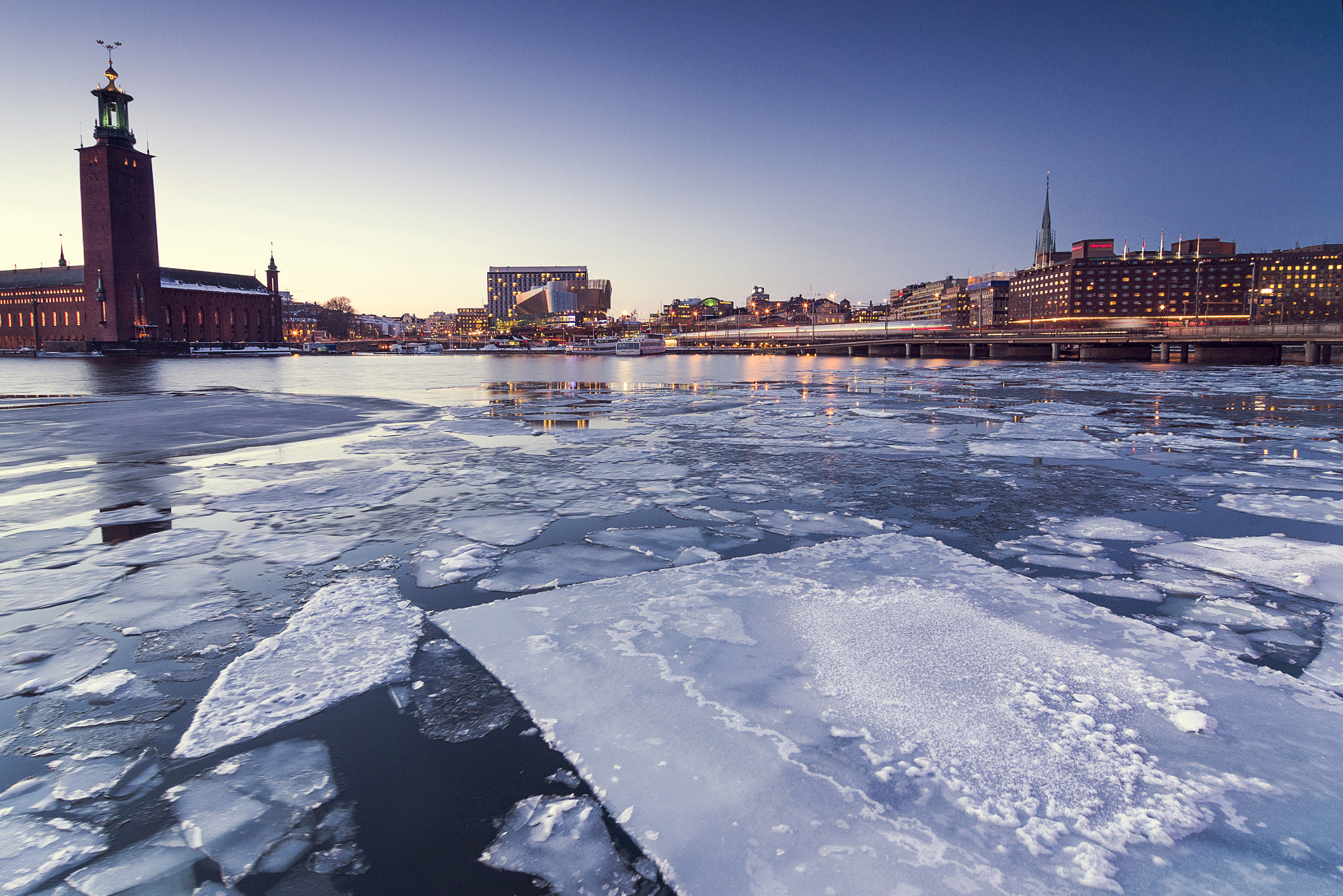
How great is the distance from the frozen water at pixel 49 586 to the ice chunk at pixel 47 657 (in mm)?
510

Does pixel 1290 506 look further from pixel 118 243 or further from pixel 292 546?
pixel 118 243

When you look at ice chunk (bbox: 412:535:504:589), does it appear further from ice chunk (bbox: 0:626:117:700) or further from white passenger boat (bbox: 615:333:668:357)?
white passenger boat (bbox: 615:333:668:357)

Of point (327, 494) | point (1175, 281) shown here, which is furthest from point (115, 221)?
point (1175, 281)

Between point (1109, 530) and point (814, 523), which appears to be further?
point (814, 523)

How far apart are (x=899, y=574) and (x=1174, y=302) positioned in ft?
667

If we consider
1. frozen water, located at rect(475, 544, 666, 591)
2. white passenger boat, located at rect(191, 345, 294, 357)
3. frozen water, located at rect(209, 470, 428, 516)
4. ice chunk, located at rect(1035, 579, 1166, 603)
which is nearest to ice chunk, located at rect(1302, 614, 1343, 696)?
ice chunk, located at rect(1035, 579, 1166, 603)

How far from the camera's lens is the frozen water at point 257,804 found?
2002 mm

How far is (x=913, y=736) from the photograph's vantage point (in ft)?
8.30

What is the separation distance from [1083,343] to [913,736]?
7390cm

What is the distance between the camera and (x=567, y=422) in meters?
14.1

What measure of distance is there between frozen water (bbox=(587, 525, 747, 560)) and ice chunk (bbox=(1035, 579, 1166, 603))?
223cm

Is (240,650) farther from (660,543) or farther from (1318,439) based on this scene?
(1318,439)

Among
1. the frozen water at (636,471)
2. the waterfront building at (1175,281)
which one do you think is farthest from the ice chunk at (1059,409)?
the waterfront building at (1175,281)

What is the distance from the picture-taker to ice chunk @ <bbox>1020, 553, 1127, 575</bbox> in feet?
14.9
